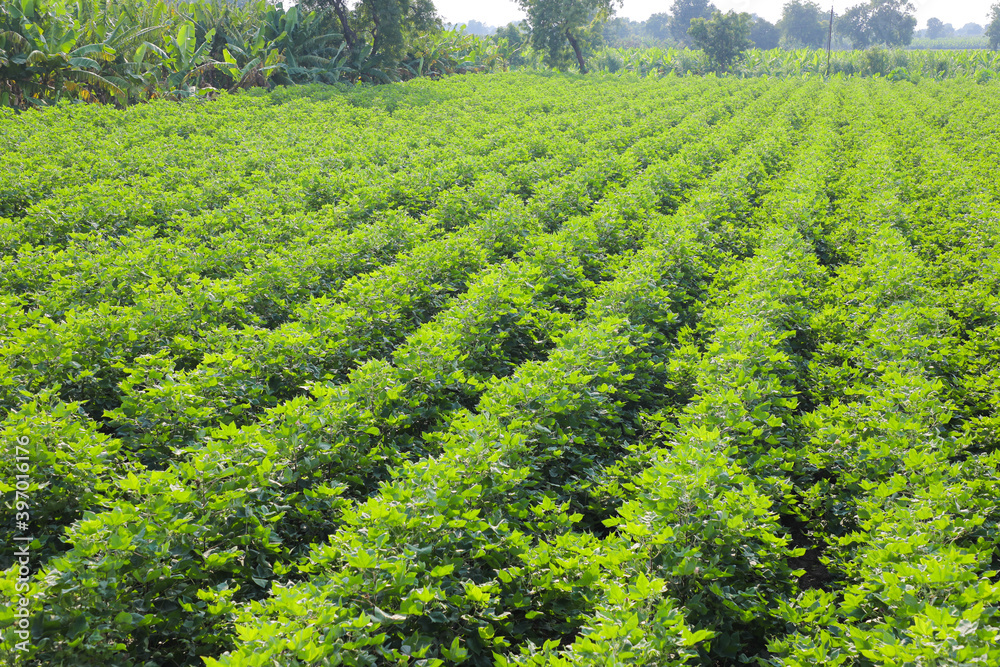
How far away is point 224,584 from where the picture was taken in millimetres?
3811

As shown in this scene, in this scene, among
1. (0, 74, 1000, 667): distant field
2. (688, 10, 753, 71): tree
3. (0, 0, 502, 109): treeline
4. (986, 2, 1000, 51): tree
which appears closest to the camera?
(0, 74, 1000, 667): distant field

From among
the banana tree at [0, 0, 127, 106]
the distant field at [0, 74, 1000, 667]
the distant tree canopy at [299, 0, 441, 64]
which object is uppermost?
the distant tree canopy at [299, 0, 441, 64]

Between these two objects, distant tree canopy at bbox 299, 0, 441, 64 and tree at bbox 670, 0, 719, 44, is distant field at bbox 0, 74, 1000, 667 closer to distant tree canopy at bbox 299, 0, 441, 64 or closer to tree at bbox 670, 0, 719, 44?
distant tree canopy at bbox 299, 0, 441, 64

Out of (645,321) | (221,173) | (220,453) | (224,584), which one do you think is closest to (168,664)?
(224,584)

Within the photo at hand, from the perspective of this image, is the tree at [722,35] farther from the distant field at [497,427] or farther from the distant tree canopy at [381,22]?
the distant field at [497,427]

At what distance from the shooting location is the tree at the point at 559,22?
43.6 meters

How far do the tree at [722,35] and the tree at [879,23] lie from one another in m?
62.5

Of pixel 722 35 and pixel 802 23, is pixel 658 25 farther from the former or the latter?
pixel 722 35

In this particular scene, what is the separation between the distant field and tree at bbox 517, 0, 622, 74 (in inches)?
1455

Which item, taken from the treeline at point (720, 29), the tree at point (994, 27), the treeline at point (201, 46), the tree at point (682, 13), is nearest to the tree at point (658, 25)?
the treeline at point (720, 29)

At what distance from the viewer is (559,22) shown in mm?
44562

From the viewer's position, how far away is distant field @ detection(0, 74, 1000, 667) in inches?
137

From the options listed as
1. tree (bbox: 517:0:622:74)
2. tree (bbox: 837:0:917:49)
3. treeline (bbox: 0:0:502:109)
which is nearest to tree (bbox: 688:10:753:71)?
tree (bbox: 517:0:622:74)

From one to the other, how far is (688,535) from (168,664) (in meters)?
3.31
